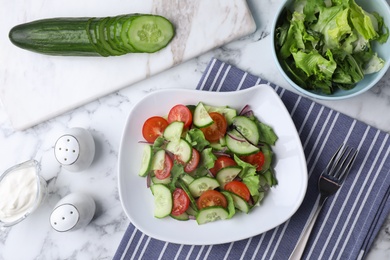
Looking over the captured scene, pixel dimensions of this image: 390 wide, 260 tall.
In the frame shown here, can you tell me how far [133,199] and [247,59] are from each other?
58 cm

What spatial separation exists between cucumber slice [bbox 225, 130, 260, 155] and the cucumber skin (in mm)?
381

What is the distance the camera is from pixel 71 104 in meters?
1.79

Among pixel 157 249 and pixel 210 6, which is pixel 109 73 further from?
pixel 157 249

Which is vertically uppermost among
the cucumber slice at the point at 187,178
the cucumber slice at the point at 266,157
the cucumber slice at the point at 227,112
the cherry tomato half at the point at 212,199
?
the cucumber slice at the point at 227,112

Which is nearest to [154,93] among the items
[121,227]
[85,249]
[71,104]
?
[71,104]

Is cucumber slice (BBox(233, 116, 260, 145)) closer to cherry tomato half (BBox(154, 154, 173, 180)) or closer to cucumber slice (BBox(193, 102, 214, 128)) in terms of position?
cucumber slice (BBox(193, 102, 214, 128))

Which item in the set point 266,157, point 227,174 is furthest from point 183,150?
point 266,157

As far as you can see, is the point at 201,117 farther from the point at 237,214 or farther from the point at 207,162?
the point at 237,214

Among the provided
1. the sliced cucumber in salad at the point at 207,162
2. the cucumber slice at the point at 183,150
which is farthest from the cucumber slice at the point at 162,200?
the cucumber slice at the point at 183,150

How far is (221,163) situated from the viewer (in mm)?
1637

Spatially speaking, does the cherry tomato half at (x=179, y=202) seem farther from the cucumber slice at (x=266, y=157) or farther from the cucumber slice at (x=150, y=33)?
the cucumber slice at (x=150, y=33)

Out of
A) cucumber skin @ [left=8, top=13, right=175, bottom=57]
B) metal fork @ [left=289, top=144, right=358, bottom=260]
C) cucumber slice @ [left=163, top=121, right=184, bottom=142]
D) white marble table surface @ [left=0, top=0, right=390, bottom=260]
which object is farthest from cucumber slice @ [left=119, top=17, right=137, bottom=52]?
metal fork @ [left=289, top=144, right=358, bottom=260]

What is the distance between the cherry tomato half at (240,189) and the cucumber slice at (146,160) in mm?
256

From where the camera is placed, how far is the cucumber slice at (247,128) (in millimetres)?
1626
